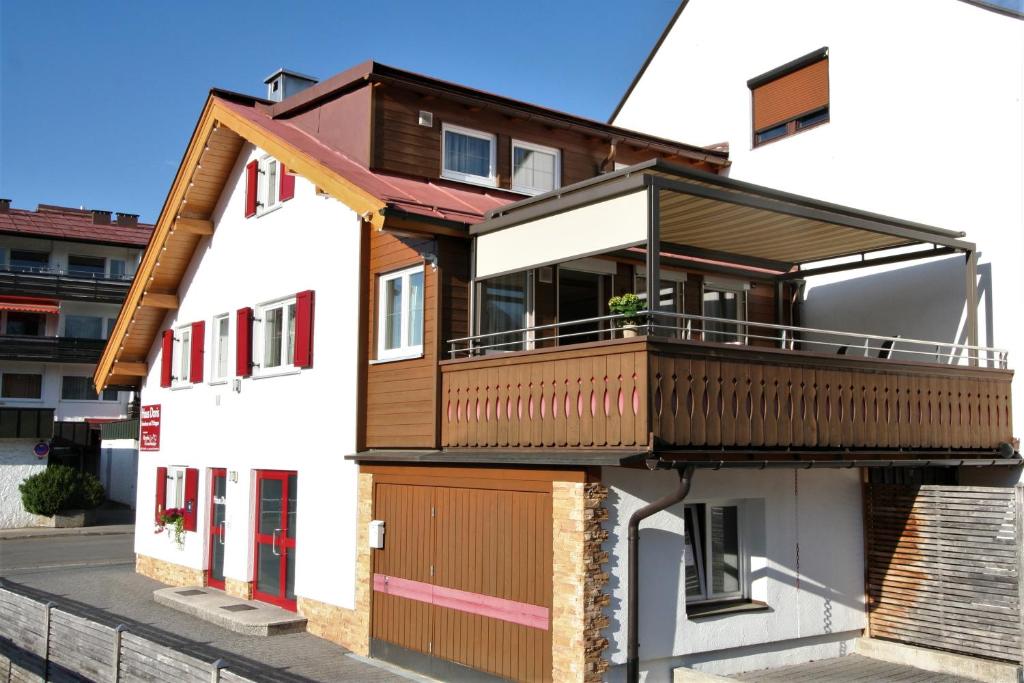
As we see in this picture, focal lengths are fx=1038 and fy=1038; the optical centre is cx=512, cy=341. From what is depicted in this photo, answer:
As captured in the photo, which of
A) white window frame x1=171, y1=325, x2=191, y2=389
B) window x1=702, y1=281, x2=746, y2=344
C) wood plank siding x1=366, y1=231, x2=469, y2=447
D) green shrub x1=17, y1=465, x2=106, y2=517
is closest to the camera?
wood plank siding x1=366, y1=231, x2=469, y2=447

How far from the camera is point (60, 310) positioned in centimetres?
4334

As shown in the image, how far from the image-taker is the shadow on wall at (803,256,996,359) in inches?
539

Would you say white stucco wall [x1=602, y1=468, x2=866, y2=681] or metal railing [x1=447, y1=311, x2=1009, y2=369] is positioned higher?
metal railing [x1=447, y1=311, x2=1009, y2=369]

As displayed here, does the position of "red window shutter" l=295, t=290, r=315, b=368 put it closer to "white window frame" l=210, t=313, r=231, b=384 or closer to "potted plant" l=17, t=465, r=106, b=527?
"white window frame" l=210, t=313, r=231, b=384

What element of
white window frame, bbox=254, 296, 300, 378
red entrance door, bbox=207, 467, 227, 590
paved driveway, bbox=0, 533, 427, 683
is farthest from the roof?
white window frame, bbox=254, 296, 300, 378

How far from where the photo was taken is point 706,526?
40.1ft

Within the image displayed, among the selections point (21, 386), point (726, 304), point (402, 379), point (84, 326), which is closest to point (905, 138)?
point (726, 304)

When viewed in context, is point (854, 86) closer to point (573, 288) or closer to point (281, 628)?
point (573, 288)

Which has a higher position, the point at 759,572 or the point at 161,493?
the point at 161,493

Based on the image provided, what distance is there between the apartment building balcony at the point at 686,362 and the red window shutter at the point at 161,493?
31.7 feet

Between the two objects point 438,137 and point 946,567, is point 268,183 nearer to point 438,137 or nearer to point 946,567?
point 438,137

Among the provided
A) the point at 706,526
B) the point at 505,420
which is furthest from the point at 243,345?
the point at 706,526

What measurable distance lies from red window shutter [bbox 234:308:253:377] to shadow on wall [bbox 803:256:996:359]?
29.1ft

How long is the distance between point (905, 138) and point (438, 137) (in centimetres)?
675
